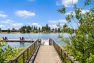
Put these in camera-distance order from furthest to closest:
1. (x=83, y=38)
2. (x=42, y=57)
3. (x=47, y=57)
Answer: (x=47, y=57), (x=42, y=57), (x=83, y=38)

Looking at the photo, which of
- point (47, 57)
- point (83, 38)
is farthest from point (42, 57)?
point (83, 38)

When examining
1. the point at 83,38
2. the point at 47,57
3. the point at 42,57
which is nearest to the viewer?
the point at 83,38

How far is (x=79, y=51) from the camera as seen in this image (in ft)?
39.2

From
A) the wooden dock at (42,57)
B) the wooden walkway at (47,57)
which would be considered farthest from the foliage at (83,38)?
the wooden walkway at (47,57)

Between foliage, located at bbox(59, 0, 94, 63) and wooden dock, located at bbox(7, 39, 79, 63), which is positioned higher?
foliage, located at bbox(59, 0, 94, 63)

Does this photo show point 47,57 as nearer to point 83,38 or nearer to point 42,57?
point 42,57

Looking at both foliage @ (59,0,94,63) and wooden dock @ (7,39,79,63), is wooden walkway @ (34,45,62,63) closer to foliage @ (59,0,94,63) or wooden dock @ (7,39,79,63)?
wooden dock @ (7,39,79,63)

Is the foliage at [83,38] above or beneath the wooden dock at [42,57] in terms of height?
above

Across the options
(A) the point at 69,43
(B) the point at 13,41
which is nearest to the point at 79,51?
(A) the point at 69,43

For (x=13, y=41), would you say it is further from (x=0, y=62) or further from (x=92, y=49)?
(x=0, y=62)

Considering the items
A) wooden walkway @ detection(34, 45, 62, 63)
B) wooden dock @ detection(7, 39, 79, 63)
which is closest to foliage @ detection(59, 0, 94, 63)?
wooden dock @ detection(7, 39, 79, 63)

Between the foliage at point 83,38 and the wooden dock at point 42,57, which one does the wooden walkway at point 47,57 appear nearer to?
the wooden dock at point 42,57

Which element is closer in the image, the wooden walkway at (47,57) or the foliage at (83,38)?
the foliage at (83,38)

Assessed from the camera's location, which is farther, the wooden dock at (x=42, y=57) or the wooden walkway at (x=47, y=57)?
the wooden walkway at (x=47, y=57)
